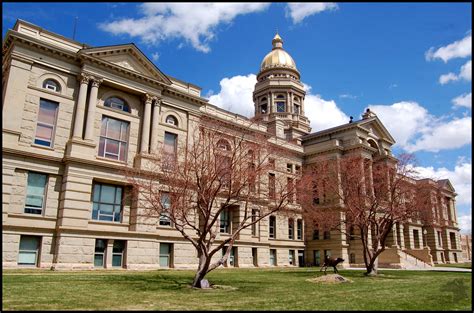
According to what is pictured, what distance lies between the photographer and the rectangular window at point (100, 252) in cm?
3117

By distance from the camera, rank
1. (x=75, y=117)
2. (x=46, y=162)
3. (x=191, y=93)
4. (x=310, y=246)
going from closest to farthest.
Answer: (x=46, y=162) < (x=75, y=117) < (x=191, y=93) < (x=310, y=246)

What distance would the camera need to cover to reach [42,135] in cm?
3088

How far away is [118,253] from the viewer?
106 ft

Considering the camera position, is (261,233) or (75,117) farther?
(261,233)

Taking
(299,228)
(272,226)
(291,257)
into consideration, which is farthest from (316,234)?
(272,226)

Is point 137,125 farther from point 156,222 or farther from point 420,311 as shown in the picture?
point 420,311

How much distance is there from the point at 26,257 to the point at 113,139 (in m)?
11.5

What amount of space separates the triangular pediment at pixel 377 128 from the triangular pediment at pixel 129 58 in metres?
32.7

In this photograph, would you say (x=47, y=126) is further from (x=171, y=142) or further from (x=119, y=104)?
(x=171, y=142)

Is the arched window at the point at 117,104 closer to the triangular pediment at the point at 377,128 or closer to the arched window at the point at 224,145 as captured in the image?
the arched window at the point at 224,145

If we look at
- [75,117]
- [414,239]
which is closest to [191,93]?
[75,117]

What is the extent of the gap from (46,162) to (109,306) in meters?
22.0

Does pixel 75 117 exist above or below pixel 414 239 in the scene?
above

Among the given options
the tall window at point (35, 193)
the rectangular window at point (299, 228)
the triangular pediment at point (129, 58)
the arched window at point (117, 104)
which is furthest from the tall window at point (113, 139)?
the rectangular window at point (299, 228)
